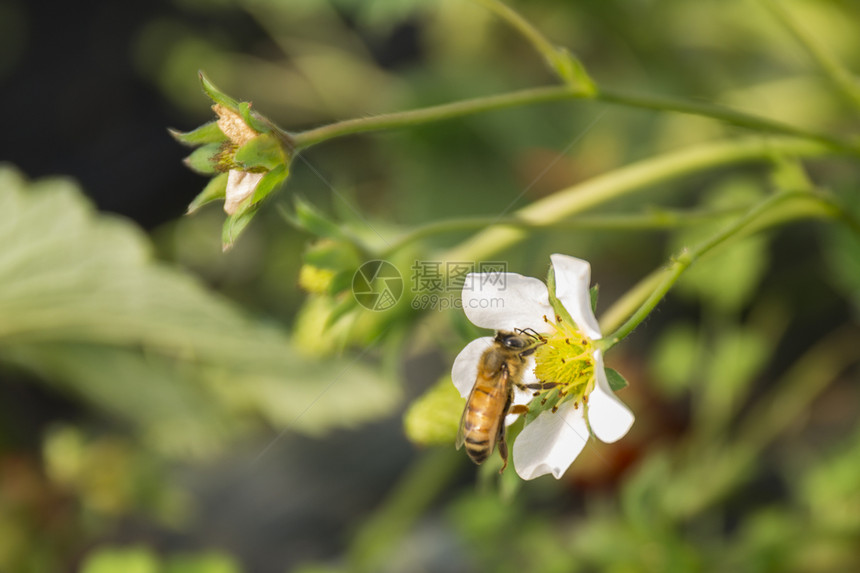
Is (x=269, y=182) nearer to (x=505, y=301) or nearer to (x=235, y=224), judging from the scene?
(x=235, y=224)

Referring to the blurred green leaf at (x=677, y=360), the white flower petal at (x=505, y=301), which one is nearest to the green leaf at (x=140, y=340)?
the white flower petal at (x=505, y=301)

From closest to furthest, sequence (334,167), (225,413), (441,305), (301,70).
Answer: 1. (441,305)
2. (225,413)
3. (334,167)
4. (301,70)

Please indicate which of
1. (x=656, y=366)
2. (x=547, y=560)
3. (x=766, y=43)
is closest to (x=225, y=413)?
(x=547, y=560)

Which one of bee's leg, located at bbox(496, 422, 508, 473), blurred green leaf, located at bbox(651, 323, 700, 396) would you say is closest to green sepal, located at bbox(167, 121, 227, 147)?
bee's leg, located at bbox(496, 422, 508, 473)

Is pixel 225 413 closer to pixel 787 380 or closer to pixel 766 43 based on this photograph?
pixel 787 380

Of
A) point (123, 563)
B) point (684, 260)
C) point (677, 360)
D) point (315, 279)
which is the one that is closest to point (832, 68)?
point (684, 260)

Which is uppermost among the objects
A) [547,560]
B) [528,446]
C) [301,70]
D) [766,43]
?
[301,70]

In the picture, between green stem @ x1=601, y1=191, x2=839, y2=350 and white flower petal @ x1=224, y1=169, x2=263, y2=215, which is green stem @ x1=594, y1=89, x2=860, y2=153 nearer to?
green stem @ x1=601, y1=191, x2=839, y2=350
